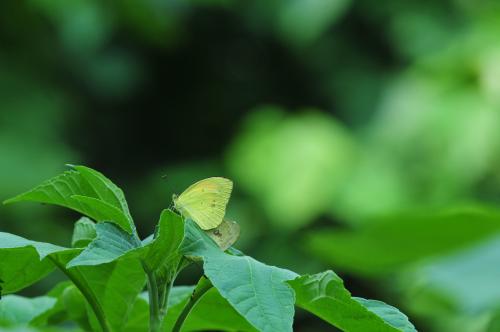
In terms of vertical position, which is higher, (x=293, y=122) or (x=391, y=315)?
(x=293, y=122)

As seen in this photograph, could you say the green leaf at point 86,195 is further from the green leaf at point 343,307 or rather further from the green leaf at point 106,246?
the green leaf at point 343,307

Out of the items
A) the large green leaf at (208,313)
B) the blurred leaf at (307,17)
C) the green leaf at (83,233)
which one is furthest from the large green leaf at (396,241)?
the green leaf at (83,233)

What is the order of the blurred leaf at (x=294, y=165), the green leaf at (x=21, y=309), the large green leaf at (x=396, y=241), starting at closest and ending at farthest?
the green leaf at (x=21, y=309) < the large green leaf at (x=396, y=241) < the blurred leaf at (x=294, y=165)

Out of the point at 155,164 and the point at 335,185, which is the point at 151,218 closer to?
the point at 155,164

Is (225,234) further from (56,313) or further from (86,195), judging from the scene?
(56,313)

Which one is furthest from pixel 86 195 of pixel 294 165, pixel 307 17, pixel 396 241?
pixel 307 17

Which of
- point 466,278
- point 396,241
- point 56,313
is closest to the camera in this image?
point 56,313
